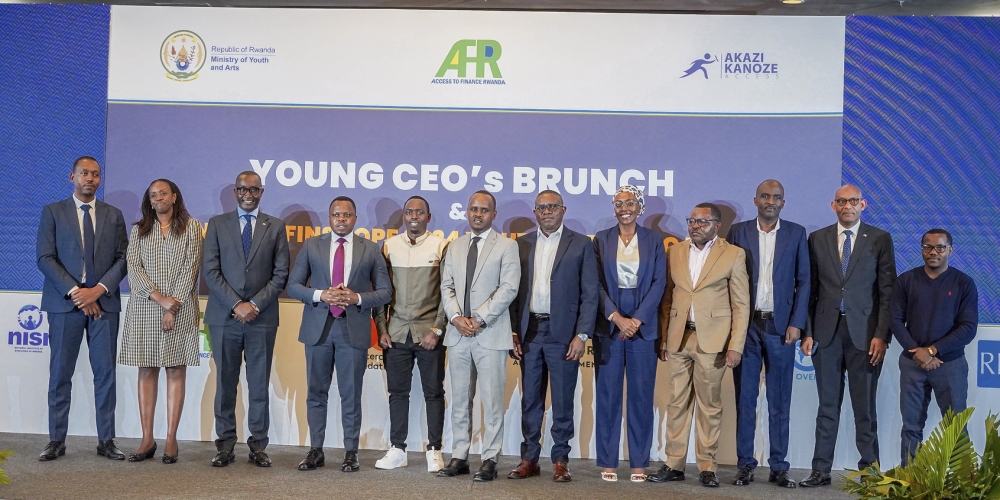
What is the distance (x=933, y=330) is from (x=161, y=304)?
4.95 metres

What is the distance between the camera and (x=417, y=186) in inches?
254

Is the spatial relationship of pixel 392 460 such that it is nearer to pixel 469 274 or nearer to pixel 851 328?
pixel 469 274

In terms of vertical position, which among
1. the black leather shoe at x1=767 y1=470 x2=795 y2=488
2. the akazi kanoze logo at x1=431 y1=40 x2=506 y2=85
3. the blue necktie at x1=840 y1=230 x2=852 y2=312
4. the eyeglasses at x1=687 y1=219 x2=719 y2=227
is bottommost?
the black leather shoe at x1=767 y1=470 x2=795 y2=488

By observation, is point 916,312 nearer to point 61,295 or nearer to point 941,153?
point 941,153

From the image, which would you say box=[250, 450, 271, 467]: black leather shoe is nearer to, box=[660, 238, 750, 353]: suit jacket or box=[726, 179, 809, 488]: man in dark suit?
box=[660, 238, 750, 353]: suit jacket

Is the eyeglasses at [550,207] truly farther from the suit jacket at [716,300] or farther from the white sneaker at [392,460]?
the white sneaker at [392,460]

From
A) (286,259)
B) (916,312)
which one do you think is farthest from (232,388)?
(916,312)

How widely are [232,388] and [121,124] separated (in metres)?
2.41

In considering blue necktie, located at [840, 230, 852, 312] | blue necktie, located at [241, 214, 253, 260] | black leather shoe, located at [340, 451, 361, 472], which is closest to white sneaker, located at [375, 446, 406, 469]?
black leather shoe, located at [340, 451, 361, 472]

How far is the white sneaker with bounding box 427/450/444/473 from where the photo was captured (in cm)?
546

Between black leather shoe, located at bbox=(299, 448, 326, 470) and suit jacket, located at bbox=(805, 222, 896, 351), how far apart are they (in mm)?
3267

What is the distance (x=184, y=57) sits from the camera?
6.54 meters

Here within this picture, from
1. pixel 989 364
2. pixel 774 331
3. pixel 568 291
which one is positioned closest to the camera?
pixel 568 291

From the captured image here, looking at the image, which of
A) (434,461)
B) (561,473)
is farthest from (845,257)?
(434,461)
